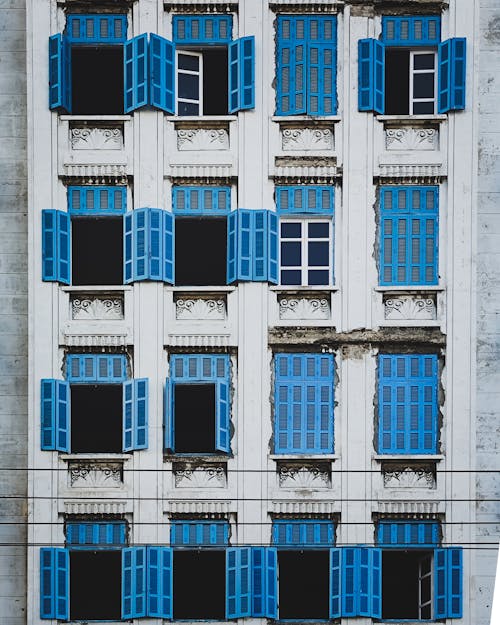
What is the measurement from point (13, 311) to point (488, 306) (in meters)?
7.63

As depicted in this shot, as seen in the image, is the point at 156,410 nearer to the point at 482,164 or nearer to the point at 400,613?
the point at 400,613

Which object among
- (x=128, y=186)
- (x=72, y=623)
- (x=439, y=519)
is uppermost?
(x=128, y=186)

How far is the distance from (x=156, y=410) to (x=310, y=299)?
9.91ft

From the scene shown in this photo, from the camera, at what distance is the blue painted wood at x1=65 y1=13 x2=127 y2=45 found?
13.2 m

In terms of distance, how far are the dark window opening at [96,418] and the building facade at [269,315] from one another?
0.14 meters

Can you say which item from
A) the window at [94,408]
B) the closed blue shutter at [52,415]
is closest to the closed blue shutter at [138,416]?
the window at [94,408]

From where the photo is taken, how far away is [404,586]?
1350cm

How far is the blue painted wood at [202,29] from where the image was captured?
1314cm

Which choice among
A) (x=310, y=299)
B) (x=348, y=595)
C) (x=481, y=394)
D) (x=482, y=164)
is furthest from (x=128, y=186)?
(x=348, y=595)

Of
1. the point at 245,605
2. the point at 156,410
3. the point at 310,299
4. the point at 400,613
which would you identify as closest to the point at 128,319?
the point at 156,410

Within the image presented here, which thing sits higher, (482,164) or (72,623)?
(482,164)

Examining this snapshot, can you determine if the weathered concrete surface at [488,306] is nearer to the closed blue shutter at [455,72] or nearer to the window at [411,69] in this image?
the closed blue shutter at [455,72]

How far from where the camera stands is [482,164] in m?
13.1

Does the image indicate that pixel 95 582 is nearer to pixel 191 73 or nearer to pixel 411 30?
pixel 191 73
